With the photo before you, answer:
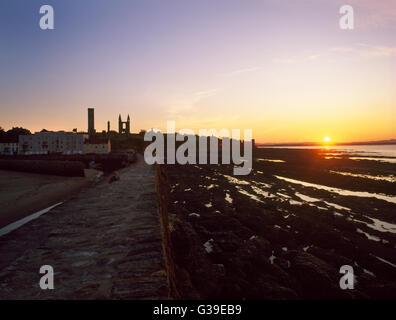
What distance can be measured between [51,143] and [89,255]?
89.6 m

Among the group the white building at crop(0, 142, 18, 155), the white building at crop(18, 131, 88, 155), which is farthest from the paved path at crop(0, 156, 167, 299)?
the white building at crop(0, 142, 18, 155)

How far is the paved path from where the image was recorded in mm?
2967

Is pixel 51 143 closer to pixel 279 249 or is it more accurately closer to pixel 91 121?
pixel 91 121

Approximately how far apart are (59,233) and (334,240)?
29.0 feet

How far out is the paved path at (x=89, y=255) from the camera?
297 centimetres

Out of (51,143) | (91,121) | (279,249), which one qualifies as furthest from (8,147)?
(279,249)

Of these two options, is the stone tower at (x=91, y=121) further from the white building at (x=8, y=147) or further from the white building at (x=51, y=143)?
the white building at (x=8, y=147)

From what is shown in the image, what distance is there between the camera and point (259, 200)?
1702cm

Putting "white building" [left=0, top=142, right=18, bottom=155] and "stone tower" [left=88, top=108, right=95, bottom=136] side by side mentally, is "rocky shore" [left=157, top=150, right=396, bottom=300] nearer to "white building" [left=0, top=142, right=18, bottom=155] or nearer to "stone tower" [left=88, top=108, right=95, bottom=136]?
"white building" [left=0, top=142, right=18, bottom=155]

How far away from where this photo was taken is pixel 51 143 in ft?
266

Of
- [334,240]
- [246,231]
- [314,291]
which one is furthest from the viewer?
[246,231]

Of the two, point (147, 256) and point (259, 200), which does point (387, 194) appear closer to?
point (259, 200)
